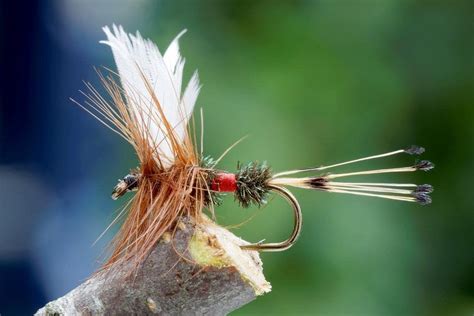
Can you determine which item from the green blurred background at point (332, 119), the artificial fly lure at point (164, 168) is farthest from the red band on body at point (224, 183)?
the green blurred background at point (332, 119)

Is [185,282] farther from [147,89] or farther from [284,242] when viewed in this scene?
[147,89]

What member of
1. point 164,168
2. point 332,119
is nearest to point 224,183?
point 164,168

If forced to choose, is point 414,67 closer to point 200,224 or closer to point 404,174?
point 404,174

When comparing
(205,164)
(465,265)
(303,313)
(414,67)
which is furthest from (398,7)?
(205,164)

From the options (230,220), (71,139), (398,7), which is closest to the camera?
(230,220)

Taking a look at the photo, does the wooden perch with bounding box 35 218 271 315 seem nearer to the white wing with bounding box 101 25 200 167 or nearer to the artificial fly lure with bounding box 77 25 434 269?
the artificial fly lure with bounding box 77 25 434 269

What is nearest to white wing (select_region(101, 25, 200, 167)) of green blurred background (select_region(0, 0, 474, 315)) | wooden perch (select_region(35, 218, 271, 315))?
wooden perch (select_region(35, 218, 271, 315))
